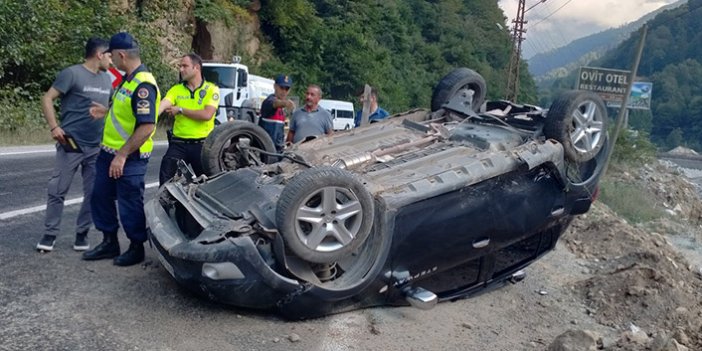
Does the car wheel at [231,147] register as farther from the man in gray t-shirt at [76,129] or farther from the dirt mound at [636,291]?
the dirt mound at [636,291]

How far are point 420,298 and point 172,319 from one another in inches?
60.2

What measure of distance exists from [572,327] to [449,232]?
1259 millimetres

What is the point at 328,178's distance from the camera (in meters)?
3.96

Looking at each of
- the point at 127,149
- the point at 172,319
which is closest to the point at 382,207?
the point at 172,319

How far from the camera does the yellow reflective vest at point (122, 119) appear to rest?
4.69m

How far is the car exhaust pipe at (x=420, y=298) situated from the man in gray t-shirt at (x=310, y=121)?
2760mm

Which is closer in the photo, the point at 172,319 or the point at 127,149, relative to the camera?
the point at 172,319

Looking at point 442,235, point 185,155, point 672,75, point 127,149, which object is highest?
point 127,149

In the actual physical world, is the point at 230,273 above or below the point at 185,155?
below

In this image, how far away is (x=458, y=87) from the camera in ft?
20.8

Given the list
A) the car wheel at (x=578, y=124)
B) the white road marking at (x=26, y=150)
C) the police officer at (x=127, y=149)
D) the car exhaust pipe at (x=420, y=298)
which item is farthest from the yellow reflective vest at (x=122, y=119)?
the white road marking at (x=26, y=150)

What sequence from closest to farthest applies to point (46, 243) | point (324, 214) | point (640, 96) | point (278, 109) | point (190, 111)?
point (324, 214), point (46, 243), point (190, 111), point (278, 109), point (640, 96)

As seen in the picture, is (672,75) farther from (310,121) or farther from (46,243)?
(46,243)

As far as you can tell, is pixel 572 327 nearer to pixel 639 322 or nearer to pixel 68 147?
pixel 639 322
